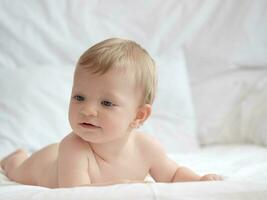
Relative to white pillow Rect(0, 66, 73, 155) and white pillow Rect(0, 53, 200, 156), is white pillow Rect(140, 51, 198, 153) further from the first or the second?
white pillow Rect(0, 66, 73, 155)

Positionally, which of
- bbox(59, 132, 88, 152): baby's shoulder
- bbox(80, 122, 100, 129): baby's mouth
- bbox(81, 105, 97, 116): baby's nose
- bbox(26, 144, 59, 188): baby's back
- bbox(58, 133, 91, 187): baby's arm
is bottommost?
bbox(26, 144, 59, 188): baby's back

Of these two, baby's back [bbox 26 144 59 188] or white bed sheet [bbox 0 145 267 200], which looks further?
baby's back [bbox 26 144 59 188]

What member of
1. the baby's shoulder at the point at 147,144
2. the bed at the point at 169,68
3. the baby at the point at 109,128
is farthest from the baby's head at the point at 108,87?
the bed at the point at 169,68

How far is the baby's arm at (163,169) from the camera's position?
4.79 feet

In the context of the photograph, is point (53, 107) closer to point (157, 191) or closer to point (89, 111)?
point (89, 111)

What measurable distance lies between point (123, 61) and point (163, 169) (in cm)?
32

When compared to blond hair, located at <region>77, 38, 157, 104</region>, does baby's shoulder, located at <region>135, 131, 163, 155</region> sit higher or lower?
lower

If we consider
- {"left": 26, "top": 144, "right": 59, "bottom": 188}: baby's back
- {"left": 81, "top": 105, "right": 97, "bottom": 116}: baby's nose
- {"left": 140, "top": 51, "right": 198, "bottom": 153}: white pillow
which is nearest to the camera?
{"left": 81, "top": 105, "right": 97, "bottom": 116}: baby's nose

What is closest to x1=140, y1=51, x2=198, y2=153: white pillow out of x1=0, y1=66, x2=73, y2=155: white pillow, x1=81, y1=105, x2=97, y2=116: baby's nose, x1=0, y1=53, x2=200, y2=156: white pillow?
x1=0, y1=53, x2=200, y2=156: white pillow

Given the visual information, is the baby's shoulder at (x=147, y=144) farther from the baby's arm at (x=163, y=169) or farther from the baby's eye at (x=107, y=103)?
the baby's eye at (x=107, y=103)

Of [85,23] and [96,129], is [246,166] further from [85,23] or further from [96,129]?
[85,23]

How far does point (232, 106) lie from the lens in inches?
83.3

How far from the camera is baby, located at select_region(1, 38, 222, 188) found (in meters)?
1.28

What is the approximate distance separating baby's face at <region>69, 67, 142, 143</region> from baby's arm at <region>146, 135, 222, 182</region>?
0.17m
